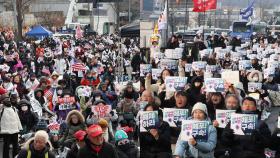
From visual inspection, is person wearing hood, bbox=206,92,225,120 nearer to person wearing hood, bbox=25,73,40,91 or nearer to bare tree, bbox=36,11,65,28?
person wearing hood, bbox=25,73,40,91

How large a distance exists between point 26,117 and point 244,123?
6059mm

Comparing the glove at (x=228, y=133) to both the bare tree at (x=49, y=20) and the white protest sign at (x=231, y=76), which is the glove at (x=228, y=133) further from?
A: the bare tree at (x=49, y=20)

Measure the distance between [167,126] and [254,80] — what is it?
7.51 meters

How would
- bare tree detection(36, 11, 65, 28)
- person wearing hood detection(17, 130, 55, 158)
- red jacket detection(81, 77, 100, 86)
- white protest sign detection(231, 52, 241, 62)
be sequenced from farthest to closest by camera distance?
1. bare tree detection(36, 11, 65, 28)
2. white protest sign detection(231, 52, 241, 62)
3. red jacket detection(81, 77, 100, 86)
4. person wearing hood detection(17, 130, 55, 158)

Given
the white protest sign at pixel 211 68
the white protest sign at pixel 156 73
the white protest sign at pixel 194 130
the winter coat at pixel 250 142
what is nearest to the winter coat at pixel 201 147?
the white protest sign at pixel 194 130

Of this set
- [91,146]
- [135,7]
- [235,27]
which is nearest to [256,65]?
[91,146]

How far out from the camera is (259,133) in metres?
10.2

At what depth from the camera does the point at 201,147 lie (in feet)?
31.8

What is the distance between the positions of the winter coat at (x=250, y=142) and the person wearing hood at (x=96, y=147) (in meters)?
2.47

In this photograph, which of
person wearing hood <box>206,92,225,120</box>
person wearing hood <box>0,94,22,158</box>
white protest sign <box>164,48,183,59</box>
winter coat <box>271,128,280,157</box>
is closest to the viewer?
winter coat <box>271,128,280,157</box>

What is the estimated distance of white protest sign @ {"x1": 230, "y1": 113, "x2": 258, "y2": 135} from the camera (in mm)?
10148

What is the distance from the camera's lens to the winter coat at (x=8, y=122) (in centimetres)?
1379

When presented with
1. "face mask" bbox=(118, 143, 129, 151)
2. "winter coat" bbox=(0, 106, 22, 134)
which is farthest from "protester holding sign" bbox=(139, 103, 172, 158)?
"winter coat" bbox=(0, 106, 22, 134)

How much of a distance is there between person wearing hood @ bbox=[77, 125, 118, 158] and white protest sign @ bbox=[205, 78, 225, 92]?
234 inches
